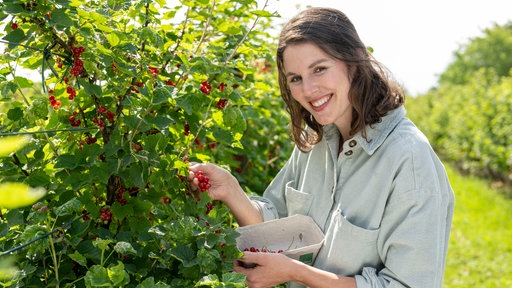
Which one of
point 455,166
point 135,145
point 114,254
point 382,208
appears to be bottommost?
point 455,166

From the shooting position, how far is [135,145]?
184 centimetres

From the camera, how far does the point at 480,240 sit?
23.5 ft

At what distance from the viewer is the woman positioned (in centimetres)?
195

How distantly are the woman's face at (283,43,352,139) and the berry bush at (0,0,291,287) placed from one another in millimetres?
176

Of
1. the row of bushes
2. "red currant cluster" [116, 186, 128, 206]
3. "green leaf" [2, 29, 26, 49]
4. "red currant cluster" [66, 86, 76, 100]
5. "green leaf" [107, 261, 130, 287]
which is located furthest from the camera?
the row of bushes

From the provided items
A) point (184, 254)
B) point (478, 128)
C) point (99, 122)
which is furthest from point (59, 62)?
point (478, 128)

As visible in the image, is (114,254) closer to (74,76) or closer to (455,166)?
(74,76)

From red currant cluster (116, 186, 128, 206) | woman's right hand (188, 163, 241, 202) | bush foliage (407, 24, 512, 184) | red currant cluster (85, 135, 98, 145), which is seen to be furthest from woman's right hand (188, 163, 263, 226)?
bush foliage (407, 24, 512, 184)

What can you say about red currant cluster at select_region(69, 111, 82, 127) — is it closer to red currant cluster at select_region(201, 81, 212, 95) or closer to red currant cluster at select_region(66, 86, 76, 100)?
red currant cluster at select_region(66, 86, 76, 100)

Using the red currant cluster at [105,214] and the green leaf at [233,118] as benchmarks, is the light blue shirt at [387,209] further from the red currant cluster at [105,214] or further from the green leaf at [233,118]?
the red currant cluster at [105,214]

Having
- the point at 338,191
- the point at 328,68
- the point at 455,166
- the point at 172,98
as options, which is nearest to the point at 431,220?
the point at 338,191

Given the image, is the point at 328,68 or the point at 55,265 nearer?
the point at 55,265

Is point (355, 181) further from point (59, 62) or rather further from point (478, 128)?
point (478, 128)

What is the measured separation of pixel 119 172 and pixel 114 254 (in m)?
0.23
